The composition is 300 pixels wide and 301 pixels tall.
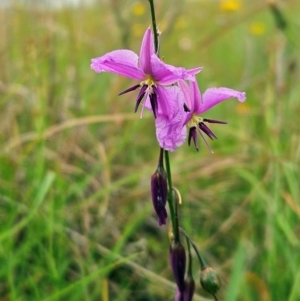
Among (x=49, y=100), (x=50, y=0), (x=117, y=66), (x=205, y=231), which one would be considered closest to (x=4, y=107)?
(x=49, y=100)

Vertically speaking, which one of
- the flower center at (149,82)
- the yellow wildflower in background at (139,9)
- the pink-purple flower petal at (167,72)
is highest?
the yellow wildflower in background at (139,9)

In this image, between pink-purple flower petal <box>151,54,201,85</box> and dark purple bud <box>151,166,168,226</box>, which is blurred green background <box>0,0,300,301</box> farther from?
pink-purple flower petal <box>151,54,201,85</box>

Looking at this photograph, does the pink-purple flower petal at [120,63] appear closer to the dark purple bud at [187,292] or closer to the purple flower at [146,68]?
the purple flower at [146,68]

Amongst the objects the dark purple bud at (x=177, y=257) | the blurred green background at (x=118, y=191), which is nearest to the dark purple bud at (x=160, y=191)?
the dark purple bud at (x=177, y=257)

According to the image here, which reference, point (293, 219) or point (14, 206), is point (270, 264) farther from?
point (14, 206)

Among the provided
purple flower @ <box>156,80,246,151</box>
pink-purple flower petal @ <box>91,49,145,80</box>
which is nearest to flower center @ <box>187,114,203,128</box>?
purple flower @ <box>156,80,246,151</box>

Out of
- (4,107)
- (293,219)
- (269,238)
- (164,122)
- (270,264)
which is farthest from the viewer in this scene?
(4,107)

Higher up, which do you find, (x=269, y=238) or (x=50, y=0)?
(x=50, y=0)
